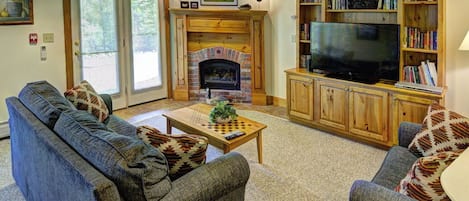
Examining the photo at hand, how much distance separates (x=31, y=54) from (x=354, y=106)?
3891 mm

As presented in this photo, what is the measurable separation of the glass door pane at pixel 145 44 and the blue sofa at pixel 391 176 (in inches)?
176

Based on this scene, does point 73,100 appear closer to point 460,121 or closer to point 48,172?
point 48,172

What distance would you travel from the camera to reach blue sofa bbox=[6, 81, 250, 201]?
81.9 inches

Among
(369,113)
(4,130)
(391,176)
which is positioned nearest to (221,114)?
(369,113)

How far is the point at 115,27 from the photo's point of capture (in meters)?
6.30

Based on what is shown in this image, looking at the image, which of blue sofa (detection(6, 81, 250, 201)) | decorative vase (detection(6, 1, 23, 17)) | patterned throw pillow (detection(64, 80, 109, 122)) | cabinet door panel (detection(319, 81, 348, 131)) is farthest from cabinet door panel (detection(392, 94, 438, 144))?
decorative vase (detection(6, 1, 23, 17))

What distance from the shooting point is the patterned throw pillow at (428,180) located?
2.10m

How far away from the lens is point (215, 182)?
7.96 feet

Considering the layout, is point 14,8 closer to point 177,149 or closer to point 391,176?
point 177,149

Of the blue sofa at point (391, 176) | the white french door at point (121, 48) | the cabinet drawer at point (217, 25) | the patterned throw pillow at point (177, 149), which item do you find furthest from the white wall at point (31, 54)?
the blue sofa at point (391, 176)

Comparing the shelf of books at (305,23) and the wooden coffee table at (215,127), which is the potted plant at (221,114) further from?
the shelf of books at (305,23)

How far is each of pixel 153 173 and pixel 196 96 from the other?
4875 mm

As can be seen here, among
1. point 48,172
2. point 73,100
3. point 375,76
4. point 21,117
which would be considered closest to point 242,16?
point 375,76

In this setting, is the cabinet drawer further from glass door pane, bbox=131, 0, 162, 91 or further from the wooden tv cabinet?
the wooden tv cabinet
